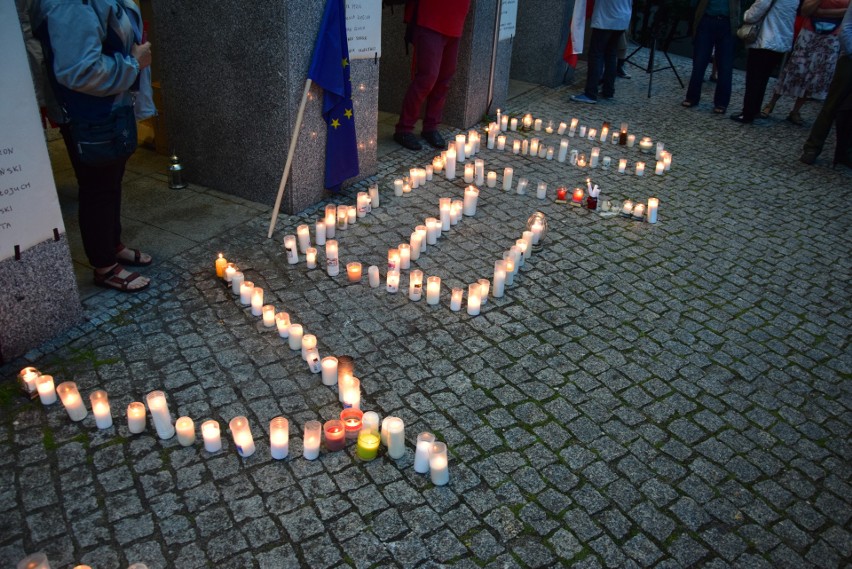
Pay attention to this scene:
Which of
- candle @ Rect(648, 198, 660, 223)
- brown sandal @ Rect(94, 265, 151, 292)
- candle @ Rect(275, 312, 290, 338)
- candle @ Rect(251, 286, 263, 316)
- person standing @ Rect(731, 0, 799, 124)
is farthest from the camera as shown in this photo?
person standing @ Rect(731, 0, 799, 124)

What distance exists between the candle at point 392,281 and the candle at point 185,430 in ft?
6.68

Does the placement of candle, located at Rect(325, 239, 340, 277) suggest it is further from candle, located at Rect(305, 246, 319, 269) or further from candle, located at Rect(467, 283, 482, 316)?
candle, located at Rect(467, 283, 482, 316)

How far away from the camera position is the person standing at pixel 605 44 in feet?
34.4

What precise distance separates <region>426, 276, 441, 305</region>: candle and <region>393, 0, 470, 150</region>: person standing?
3614 mm

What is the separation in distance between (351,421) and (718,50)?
31.7 feet

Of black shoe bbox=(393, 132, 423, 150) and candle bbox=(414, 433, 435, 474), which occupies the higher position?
black shoe bbox=(393, 132, 423, 150)

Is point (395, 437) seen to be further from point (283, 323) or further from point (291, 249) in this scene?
point (291, 249)

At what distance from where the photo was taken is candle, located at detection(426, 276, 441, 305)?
522 cm

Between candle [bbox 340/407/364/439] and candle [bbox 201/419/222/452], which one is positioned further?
candle [bbox 340/407/364/439]

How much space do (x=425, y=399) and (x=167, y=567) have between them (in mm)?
1749

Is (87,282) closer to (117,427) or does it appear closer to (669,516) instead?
(117,427)

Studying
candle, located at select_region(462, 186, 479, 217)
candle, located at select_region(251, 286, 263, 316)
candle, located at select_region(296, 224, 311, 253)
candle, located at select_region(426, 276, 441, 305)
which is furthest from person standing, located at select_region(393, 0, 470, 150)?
candle, located at select_region(251, 286, 263, 316)

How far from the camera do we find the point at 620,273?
19.6 ft

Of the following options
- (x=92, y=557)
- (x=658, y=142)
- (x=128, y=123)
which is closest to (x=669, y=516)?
(x=92, y=557)
